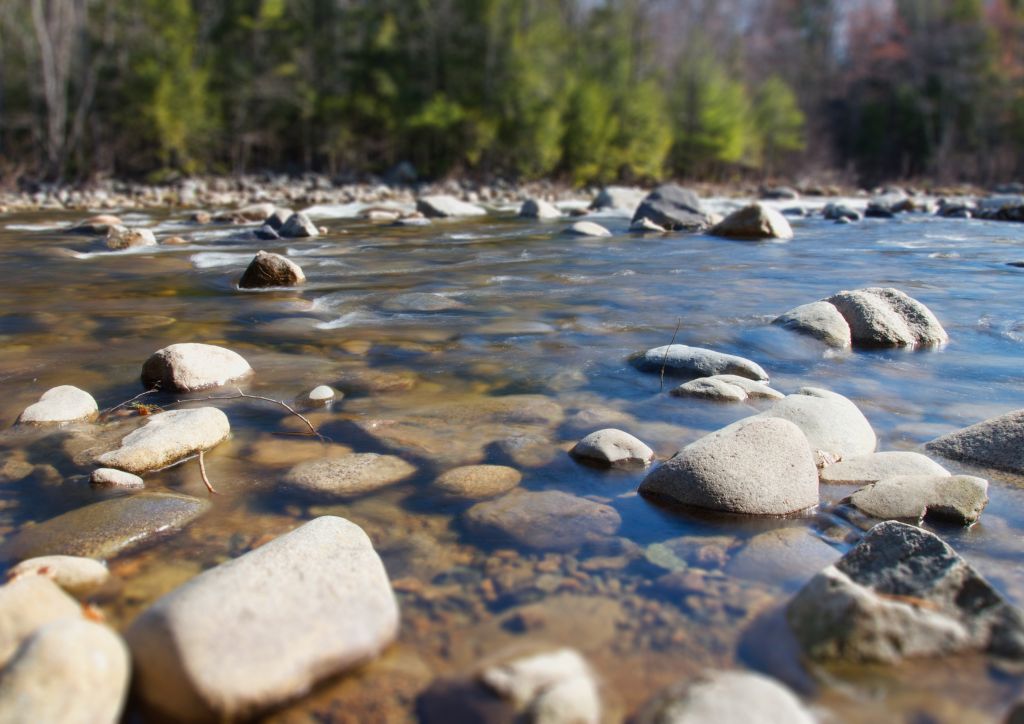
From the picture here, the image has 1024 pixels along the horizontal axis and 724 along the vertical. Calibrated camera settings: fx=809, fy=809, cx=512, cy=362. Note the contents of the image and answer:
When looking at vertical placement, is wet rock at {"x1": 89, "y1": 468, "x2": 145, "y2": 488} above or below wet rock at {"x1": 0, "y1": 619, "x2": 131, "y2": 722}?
below

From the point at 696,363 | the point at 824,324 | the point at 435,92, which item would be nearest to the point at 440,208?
the point at 824,324

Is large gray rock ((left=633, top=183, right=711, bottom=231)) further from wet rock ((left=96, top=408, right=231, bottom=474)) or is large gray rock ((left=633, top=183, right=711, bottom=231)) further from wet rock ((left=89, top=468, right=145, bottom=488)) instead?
wet rock ((left=89, top=468, right=145, bottom=488))

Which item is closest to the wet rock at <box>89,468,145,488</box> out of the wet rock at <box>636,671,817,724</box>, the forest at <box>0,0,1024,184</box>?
the wet rock at <box>636,671,817,724</box>

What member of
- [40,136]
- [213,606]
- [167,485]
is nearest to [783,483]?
[213,606]

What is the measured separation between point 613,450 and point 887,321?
2.40 metres

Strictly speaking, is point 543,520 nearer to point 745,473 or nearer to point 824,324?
point 745,473

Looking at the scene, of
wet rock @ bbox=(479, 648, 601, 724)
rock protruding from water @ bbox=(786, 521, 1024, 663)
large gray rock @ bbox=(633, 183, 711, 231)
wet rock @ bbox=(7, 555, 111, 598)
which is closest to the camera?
wet rock @ bbox=(479, 648, 601, 724)

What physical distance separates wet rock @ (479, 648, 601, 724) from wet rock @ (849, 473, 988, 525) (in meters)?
1.06

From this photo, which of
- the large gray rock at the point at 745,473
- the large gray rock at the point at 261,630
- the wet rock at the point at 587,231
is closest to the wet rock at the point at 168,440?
the large gray rock at the point at 261,630

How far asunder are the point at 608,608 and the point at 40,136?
22217 mm

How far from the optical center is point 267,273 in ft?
19.4

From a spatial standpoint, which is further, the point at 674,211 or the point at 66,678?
the point at 674,211

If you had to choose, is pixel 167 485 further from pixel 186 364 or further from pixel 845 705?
pixel 845 705

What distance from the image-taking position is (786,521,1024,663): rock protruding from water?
153 cm
